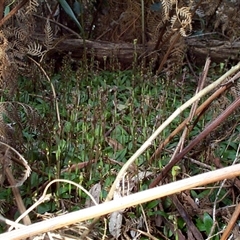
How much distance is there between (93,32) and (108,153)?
5.13 feet

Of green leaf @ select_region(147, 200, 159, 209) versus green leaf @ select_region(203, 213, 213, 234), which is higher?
green leaf @ select_region(147, 200, 159, 209)

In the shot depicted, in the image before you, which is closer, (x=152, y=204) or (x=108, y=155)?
(x=152, y=204)

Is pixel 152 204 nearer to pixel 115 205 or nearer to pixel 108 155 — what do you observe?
pixel 108 155

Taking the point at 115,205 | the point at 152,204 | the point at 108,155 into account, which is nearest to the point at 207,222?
the point at 152,204

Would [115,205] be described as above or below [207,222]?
above

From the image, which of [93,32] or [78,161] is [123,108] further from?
[93,32]

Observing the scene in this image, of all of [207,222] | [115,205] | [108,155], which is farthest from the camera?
[108,155]

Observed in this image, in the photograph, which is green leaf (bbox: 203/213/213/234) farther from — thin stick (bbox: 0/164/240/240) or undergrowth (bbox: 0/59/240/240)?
thin stick (bbox: 0/164/240/240)

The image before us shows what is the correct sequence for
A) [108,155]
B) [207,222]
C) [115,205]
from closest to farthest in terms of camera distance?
[115,205], [207,222], [108,155]

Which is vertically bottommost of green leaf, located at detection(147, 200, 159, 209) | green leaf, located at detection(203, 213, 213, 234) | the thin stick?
green leaf, located at detection(203, 213, 213, 234)

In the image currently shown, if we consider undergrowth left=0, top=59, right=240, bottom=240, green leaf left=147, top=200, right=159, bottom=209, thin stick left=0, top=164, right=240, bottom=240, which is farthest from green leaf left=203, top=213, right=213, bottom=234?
thin stick left=0, top=164, right=240, bottom=240

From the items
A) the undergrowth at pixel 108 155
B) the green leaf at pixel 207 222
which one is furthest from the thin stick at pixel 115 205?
the green leaf at pixel 207 222

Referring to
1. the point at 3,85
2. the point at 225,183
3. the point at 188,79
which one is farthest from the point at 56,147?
the point at 188,79

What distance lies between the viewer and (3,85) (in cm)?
143
